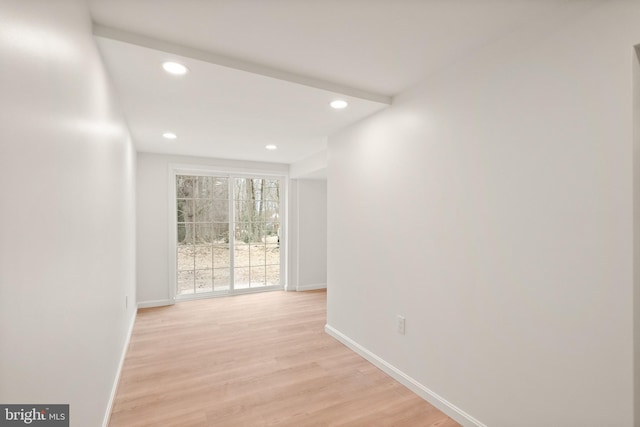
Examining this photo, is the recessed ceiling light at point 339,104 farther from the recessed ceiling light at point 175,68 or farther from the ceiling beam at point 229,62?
the recessed ceiling light at point 175,68

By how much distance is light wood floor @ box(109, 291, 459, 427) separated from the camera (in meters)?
2.03

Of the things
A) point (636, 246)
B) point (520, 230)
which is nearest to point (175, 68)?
point (520, 230)

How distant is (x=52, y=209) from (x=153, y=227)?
3.89 m

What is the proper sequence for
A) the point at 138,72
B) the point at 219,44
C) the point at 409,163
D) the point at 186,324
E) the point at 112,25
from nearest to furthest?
1. the point at 112,25
2. the point at 219,44
3. the point at 138,72
4. the point at 409,163
5. the point at 186,324

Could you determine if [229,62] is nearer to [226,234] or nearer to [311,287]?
[226,234]

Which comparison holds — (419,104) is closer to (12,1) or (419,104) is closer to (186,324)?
(12,1)

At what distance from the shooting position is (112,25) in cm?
164

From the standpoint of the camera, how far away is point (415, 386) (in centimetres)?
231

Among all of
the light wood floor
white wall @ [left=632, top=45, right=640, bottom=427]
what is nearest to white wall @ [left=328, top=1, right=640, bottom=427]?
white wall @ [left=632, top=45, right=640, bottom=427]

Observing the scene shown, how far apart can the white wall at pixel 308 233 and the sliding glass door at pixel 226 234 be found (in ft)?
1.04

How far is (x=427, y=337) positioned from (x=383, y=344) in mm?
549

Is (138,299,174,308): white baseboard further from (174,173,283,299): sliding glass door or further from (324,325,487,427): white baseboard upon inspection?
(324,325,487,427): white baseboard

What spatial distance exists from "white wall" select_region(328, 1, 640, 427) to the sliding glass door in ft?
10.5

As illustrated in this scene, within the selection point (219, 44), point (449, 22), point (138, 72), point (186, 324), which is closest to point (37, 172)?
point (219, 44)
